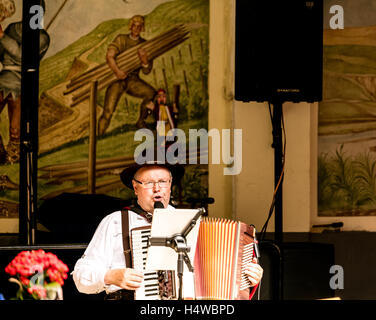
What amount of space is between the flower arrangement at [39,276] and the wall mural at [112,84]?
330cm

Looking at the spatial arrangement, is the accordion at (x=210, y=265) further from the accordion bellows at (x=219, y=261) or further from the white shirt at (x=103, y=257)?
the white shirt at (x=103, y=257)

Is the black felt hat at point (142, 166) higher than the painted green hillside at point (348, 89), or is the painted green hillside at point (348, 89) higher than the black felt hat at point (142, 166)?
the painted green hillside at point (348, 89)

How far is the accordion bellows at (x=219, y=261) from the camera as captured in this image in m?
2.96

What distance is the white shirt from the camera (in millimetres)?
3104

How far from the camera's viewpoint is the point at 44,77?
5.01m

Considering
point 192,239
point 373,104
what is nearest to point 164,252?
point 192,239

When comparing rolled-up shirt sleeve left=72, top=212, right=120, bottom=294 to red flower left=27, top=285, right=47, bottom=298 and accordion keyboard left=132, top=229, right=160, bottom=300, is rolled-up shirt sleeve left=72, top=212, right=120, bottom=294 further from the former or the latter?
red flower left=27, top=285, right=47, bottom=298

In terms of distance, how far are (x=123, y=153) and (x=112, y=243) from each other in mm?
1949

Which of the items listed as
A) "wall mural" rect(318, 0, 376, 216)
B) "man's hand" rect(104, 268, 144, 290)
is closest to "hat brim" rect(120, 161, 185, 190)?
"man's hand" rect(104, 268, 144, 290)

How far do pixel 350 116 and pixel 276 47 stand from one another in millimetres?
Result: 1351

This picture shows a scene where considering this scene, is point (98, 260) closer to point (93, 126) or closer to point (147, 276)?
point (147, 276)

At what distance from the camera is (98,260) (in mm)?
3172

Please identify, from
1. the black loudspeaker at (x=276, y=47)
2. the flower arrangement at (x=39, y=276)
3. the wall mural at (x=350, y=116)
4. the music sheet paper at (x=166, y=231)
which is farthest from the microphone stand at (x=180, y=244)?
the wall mural at (x=350, y=116)
